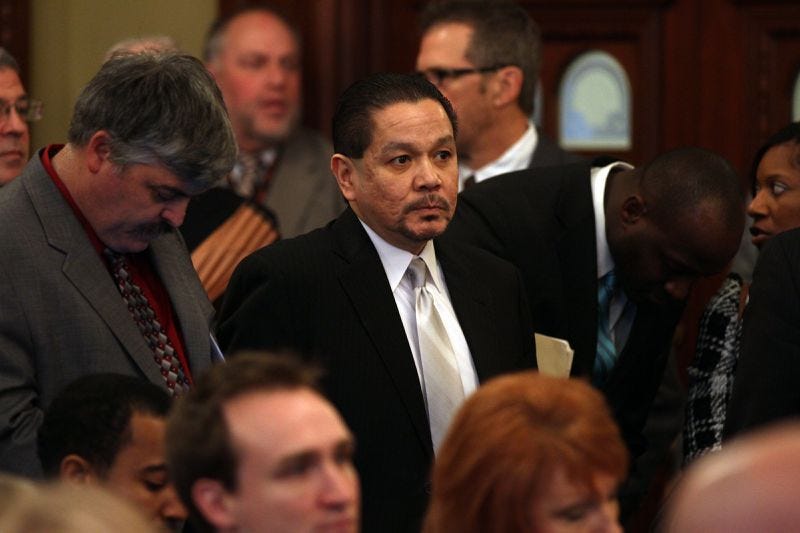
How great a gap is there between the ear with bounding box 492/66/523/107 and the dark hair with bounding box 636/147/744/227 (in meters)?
1.21

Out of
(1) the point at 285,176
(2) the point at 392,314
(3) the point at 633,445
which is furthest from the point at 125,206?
(1) the point at 285,176

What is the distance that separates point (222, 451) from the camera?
2.90m

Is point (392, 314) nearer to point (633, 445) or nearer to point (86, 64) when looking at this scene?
point (633, 445)

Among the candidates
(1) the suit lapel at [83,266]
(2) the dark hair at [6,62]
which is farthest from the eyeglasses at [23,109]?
(1) the suit lapel at [83,266]

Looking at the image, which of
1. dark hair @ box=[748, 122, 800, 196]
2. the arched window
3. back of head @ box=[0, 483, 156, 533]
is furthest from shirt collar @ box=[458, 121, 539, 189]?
back of head @ box=[0, 483, 156, 533]

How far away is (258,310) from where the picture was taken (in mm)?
4039

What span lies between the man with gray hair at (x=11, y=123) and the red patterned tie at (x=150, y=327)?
36.9 inches

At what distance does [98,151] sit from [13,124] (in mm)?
1092

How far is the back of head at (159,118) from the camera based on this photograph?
3.87 m

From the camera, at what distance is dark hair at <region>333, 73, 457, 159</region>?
427 centimetres

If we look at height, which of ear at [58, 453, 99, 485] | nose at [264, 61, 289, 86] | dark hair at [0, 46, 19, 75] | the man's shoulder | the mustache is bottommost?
ear at [58, 453, 99, 485]

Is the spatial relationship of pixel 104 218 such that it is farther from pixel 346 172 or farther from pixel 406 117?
pixel 406 117

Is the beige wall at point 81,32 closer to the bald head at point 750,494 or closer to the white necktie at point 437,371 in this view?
the white necktie at point 437,371

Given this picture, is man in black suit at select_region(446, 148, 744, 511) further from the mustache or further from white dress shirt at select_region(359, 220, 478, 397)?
the mustache
